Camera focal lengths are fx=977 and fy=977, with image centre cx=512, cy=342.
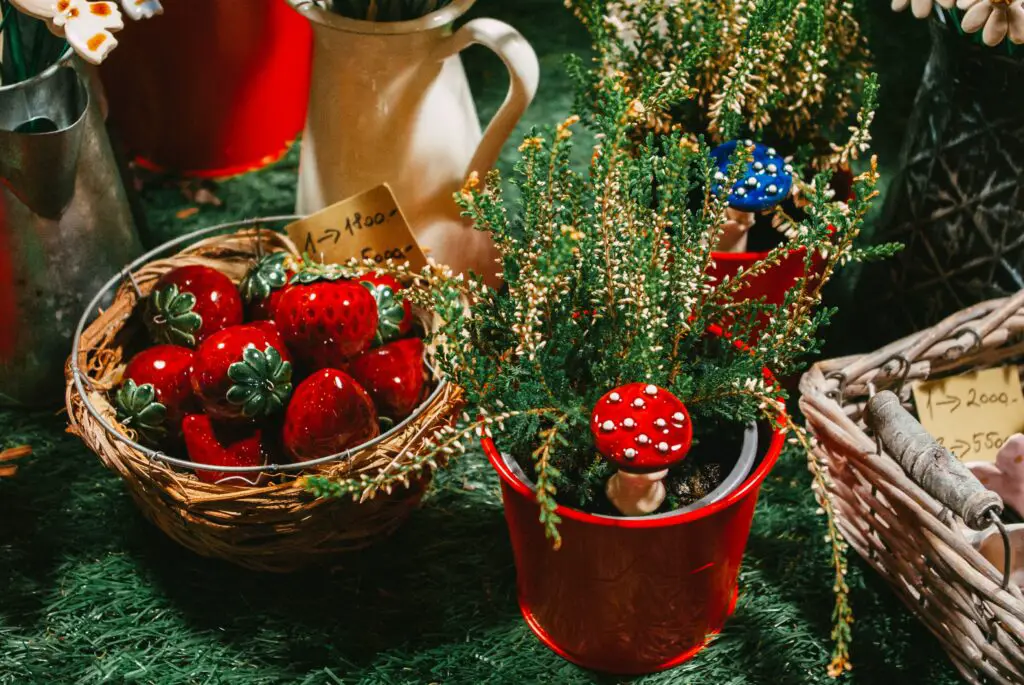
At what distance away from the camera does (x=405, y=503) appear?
1.03 metres

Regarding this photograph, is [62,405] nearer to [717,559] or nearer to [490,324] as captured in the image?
[490,324]

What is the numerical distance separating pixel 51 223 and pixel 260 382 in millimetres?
412

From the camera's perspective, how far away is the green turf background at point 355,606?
3.21ft

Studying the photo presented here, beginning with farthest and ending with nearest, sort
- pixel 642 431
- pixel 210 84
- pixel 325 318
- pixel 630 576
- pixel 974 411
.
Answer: pixel 210 84
pixel 974 411
pixel 325 318
pixel 630 576
pixel 642 431

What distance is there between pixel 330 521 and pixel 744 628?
1.45ft

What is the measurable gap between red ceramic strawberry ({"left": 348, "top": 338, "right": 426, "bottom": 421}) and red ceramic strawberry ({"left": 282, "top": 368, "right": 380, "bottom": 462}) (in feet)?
0.17

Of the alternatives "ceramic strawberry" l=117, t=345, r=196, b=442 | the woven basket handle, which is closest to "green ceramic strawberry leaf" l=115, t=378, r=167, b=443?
"ceramic strawberry" l=117, t=345, r=196, b=442

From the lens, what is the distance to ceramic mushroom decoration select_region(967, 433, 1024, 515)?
0.98 metres

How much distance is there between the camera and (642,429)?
2.50 feet

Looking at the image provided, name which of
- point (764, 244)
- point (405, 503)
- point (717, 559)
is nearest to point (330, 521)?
point (405, 503)

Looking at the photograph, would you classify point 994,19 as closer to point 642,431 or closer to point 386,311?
point 642,431

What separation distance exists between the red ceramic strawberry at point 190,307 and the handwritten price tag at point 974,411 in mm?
764

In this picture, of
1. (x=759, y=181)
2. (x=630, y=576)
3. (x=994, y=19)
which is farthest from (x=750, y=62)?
(x=630, y=576)

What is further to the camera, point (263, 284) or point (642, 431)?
point (263, 284)
